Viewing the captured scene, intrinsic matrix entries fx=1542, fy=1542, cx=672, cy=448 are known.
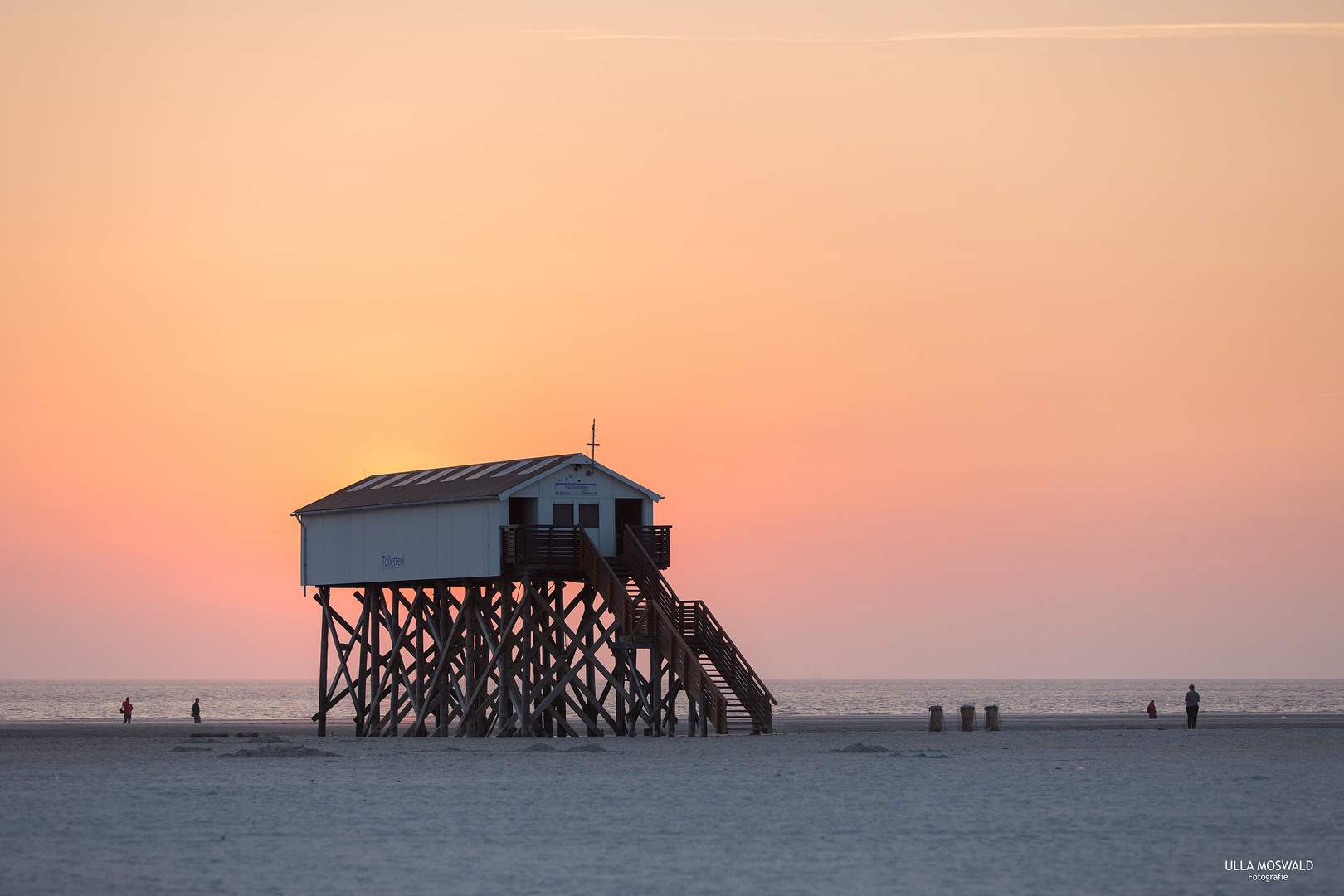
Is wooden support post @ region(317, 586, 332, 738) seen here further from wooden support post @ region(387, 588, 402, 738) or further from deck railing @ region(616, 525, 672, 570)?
deck railing @ region(616, 525, 672, 570)

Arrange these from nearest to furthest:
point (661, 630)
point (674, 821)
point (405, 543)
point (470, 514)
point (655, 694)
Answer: point (674, 821), point (661, 630), point (655, 694), point (470, 514), point (405, 543)

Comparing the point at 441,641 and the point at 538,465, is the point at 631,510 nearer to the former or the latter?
the point at 538,465

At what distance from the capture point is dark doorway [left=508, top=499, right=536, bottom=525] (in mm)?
40094

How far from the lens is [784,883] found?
15.4 metres

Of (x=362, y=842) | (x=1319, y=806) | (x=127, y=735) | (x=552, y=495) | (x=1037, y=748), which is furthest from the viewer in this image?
(x=127, y=735)

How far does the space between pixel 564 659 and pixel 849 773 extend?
15509 mm

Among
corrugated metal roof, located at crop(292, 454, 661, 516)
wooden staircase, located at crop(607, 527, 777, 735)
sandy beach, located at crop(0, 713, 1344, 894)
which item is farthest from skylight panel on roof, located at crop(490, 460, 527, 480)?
sandy beach, located at crop(0, 713, 1344, 894)

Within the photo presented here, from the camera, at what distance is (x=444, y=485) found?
42.9 meters

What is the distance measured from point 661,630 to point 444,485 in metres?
8.74

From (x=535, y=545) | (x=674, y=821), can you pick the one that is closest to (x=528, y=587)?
(x=535, y=545)

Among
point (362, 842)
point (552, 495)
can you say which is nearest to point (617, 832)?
point (362, 842)

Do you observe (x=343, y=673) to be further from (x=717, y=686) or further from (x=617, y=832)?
(x=617, y=832)

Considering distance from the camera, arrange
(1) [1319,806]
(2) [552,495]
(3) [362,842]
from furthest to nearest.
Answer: (2) [552,495]
(1) [1319,806]
(3) [362,842]

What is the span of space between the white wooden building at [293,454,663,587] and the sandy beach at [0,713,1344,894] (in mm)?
8798
